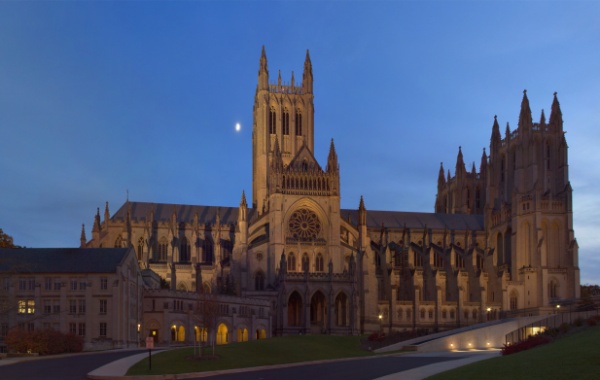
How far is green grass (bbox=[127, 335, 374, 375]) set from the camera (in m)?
48.5

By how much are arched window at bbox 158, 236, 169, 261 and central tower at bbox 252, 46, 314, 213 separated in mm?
21263

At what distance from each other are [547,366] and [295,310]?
80610mm

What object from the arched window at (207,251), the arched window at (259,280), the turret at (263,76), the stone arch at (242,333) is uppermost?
the turret at (263,76)

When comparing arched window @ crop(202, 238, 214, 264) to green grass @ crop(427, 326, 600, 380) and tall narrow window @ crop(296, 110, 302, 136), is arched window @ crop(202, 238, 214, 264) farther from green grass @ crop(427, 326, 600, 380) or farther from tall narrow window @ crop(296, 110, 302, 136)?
green grass @ crop(427, 326, 600, 380)

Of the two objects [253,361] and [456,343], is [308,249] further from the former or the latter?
[253,361]

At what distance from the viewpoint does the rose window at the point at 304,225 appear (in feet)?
390

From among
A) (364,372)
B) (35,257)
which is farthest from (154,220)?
(364,372)

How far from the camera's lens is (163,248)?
123000 millimetres

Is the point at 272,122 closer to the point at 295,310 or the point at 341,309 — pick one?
the point at 295,310

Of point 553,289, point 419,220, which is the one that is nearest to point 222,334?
point 419,220

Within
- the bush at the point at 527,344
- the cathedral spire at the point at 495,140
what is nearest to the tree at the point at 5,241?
the bush at the point at 527,344

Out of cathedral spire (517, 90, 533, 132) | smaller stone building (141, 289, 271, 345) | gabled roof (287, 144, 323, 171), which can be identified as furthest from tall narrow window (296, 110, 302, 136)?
smaller stone building (141, 289, 271, 345)

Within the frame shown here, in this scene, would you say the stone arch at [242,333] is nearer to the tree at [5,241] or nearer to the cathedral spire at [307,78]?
the tree at [5,241]

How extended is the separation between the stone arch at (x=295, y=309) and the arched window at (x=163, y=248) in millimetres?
21472
